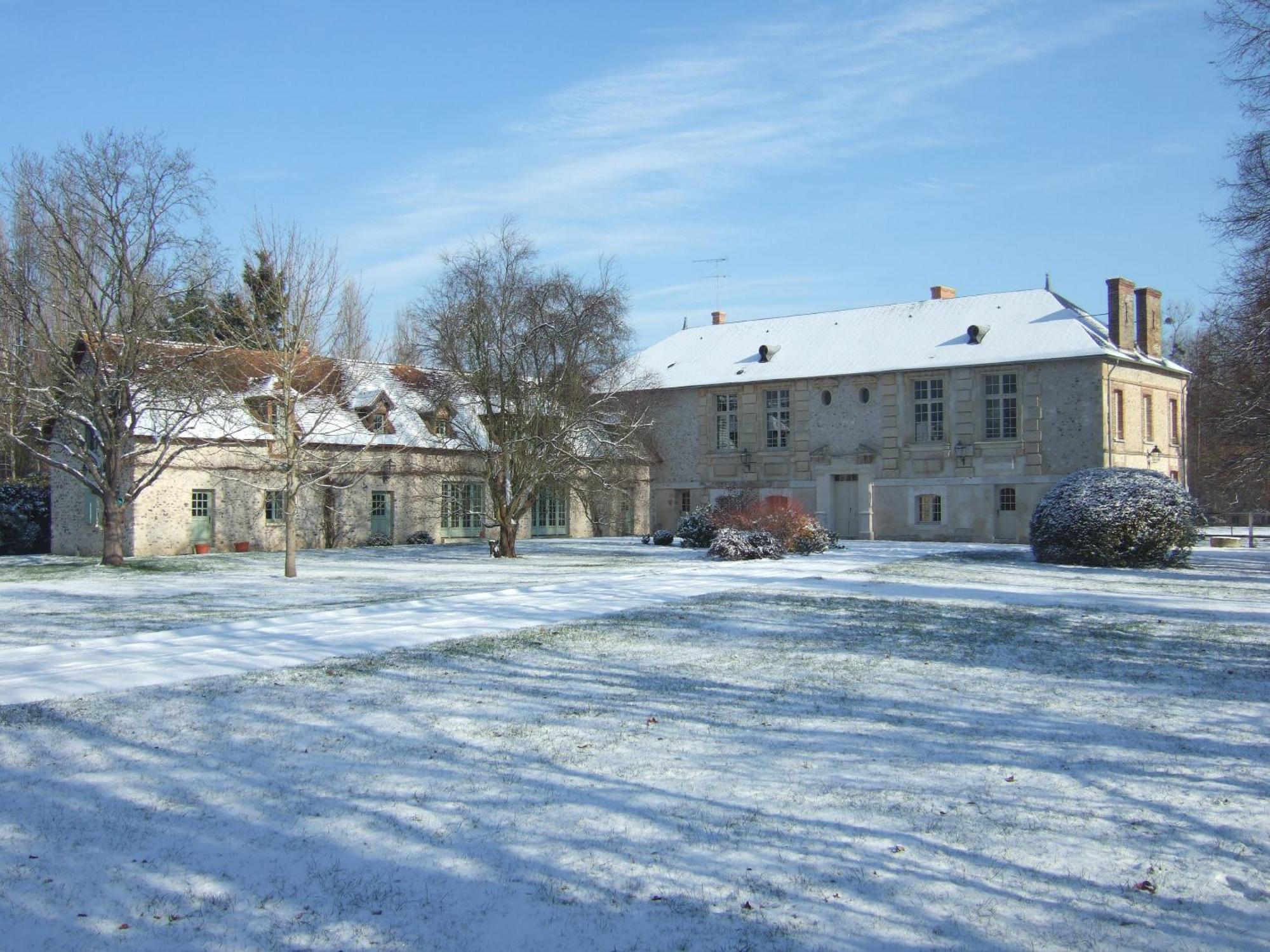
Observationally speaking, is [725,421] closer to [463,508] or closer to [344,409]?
[463,508]

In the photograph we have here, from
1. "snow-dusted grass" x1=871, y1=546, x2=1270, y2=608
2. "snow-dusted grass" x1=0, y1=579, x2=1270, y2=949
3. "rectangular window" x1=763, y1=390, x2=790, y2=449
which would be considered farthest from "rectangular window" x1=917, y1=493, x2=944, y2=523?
"snow-dusted grass" x1=0, y1=579, x2=1270, y2=949

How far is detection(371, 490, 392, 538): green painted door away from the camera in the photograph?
37.3m

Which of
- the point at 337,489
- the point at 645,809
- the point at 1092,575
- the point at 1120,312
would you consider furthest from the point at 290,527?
the point at 1120,312

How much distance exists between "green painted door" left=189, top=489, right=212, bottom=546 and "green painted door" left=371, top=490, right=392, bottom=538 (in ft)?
18.5

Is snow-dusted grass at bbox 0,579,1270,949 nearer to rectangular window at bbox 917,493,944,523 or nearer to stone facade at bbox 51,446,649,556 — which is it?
stone facade at bbox 51,446,649,556

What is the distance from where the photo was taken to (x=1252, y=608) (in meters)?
16.6

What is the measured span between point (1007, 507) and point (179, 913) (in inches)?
1369

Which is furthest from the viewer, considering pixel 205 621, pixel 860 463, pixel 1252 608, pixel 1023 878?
pixel 860 463

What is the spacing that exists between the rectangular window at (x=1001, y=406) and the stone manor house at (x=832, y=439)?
0.16 ft

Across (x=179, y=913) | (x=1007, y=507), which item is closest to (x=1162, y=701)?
(x=179, y=913)

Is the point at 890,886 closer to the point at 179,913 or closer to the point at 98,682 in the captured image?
Answer: the point at 179,913

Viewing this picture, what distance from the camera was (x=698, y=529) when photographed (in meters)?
32.6

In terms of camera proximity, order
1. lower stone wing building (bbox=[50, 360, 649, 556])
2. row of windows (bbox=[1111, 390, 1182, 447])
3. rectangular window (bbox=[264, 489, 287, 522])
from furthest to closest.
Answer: row of windows (bbox=[1111, 390, 1182, 447]) → rectangular window (bbox=[264, 489, 287, 522]) → lower stone wing building (bbox=[50, 360, 649, 556])

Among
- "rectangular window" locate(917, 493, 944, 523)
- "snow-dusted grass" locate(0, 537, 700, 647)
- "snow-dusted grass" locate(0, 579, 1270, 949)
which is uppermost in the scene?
"rectangular window" locate(917, 493, 944, 523)
